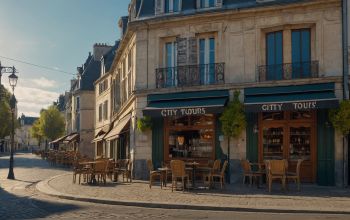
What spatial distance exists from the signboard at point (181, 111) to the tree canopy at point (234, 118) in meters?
0.33

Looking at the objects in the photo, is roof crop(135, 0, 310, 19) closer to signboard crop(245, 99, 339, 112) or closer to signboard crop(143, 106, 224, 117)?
signboard crop(245, 99, 339, 112)

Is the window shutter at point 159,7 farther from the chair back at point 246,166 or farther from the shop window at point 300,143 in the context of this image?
the chair back at point 246,166

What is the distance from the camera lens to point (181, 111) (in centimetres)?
1727

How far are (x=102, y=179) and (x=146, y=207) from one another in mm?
7580

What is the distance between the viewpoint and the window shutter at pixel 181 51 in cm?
1847

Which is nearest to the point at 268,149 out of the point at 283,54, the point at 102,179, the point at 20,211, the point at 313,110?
the point at 313,110

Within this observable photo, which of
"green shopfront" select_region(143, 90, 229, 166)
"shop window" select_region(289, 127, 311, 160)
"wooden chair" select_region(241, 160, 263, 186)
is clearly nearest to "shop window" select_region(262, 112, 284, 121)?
"shop window" select_region(289, 127, 311, 160)

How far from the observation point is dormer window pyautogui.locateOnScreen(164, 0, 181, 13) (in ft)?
62.5

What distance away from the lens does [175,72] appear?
18.5 m

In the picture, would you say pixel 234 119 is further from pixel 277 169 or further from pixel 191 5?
pixel 191 5

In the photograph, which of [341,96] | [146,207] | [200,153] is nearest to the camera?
[146,207]

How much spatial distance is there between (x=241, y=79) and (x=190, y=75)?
207 cm

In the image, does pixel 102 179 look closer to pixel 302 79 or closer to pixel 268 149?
pixel 268 149

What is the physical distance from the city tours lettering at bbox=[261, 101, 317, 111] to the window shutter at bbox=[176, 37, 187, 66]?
4.03 metres
